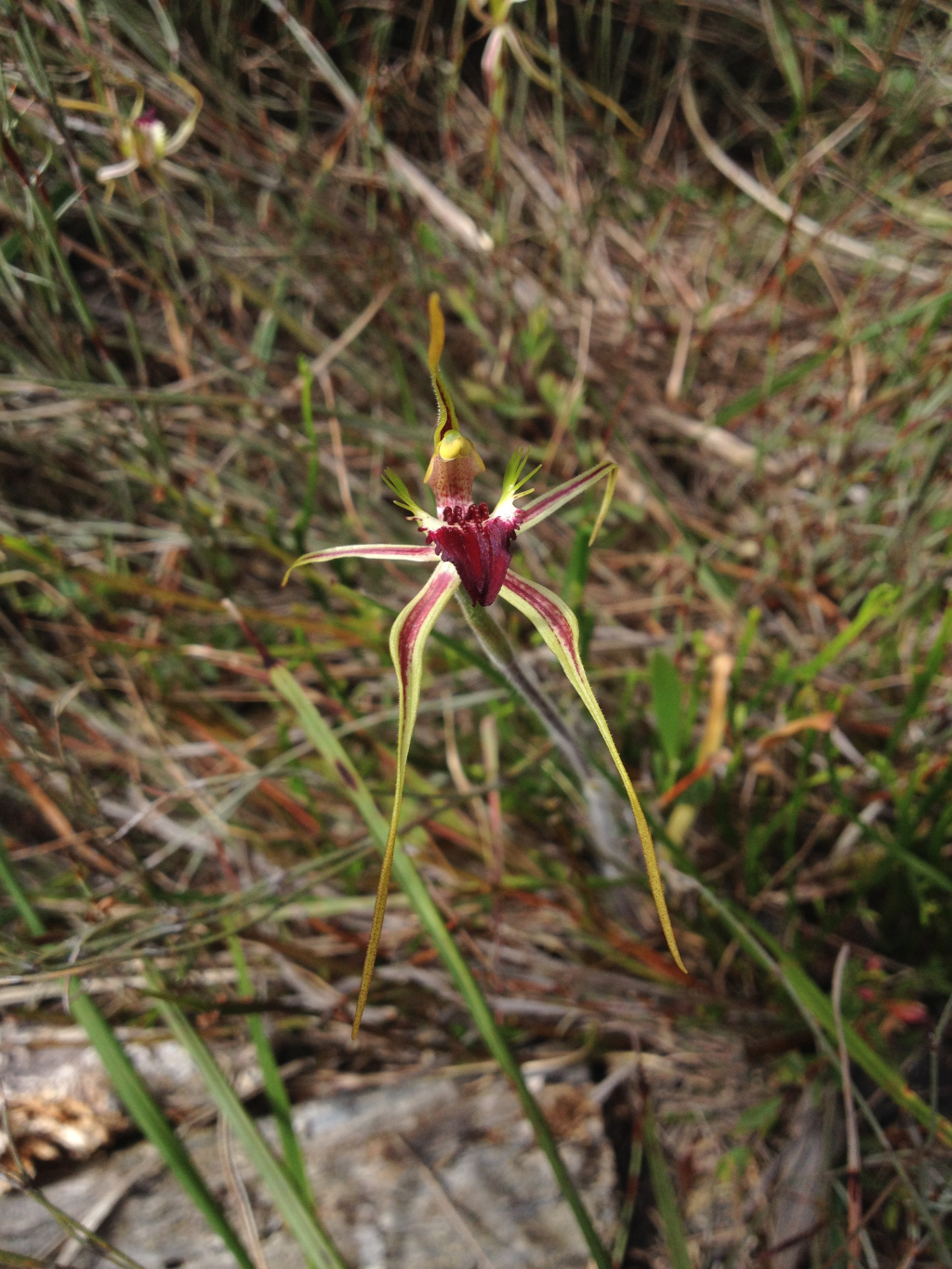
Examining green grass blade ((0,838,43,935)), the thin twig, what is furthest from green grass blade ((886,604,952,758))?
green grass blade ((0,838,43,935))

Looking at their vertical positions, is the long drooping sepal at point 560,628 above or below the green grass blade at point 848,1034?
above

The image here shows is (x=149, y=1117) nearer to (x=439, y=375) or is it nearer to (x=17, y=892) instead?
(x=17, y=892)

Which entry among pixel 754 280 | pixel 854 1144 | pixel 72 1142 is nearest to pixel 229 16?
pixel 754 280

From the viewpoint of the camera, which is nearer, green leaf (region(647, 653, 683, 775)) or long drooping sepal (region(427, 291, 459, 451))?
long drooping sepal (region(427, 291, 459, 451))

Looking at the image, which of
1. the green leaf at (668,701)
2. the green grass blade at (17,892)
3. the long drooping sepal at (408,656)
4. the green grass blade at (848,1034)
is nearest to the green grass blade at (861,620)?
the green leaf at (668,701)

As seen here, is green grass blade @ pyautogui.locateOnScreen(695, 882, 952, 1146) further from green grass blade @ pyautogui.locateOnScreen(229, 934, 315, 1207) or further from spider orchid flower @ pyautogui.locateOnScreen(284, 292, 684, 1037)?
green grass blade @ pyautogui.locateOnScreen(229, 934, 315, 1207)

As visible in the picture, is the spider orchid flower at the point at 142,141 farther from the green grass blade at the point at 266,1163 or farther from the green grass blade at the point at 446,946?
the green grass blade at the point at 266,1163
